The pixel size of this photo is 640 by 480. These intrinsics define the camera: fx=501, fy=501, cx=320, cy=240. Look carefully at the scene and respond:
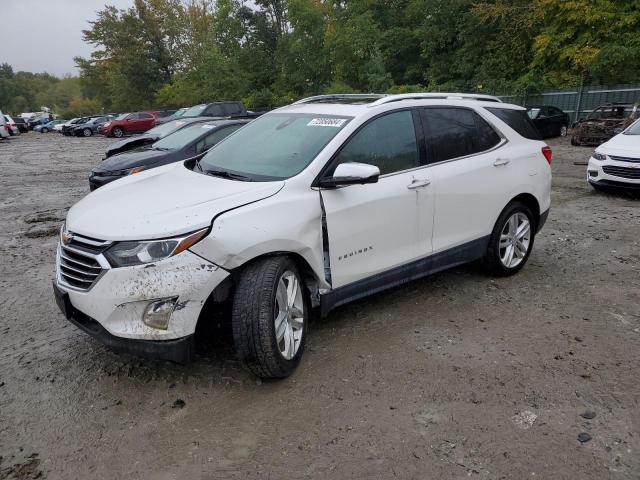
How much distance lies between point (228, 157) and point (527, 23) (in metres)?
28.0

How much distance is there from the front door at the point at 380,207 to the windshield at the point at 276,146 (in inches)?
→ 8.5

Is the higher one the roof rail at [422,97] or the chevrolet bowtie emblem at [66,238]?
the roof rail at [422,97]

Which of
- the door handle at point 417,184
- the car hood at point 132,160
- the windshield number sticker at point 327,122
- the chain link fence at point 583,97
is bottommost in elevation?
the chain link fence at point 583,97

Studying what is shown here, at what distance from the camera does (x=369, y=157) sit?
146 inches

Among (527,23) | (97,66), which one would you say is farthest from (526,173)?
(97,66)

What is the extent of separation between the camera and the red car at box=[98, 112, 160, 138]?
102 ft

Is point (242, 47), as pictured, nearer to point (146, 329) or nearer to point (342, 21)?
point (342, 21)

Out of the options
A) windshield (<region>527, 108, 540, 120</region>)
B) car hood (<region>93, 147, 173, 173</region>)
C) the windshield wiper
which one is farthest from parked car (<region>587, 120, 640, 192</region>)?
windshield (<region>527, 108, 540, 120</region>)

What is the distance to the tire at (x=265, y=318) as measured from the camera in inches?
115

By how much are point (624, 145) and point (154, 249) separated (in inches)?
331

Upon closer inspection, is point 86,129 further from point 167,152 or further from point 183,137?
point 167,152

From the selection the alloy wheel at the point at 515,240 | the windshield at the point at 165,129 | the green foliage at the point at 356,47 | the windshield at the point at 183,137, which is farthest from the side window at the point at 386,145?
the green foliage at the point at 356,47

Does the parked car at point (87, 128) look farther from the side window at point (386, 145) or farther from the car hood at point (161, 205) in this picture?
the side window at point (386, 145)

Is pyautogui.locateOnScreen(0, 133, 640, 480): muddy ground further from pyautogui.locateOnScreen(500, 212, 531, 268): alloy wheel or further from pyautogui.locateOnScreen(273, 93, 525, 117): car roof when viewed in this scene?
pyautogui.locateOnScreen(273, 93, 525, 117): car roof
